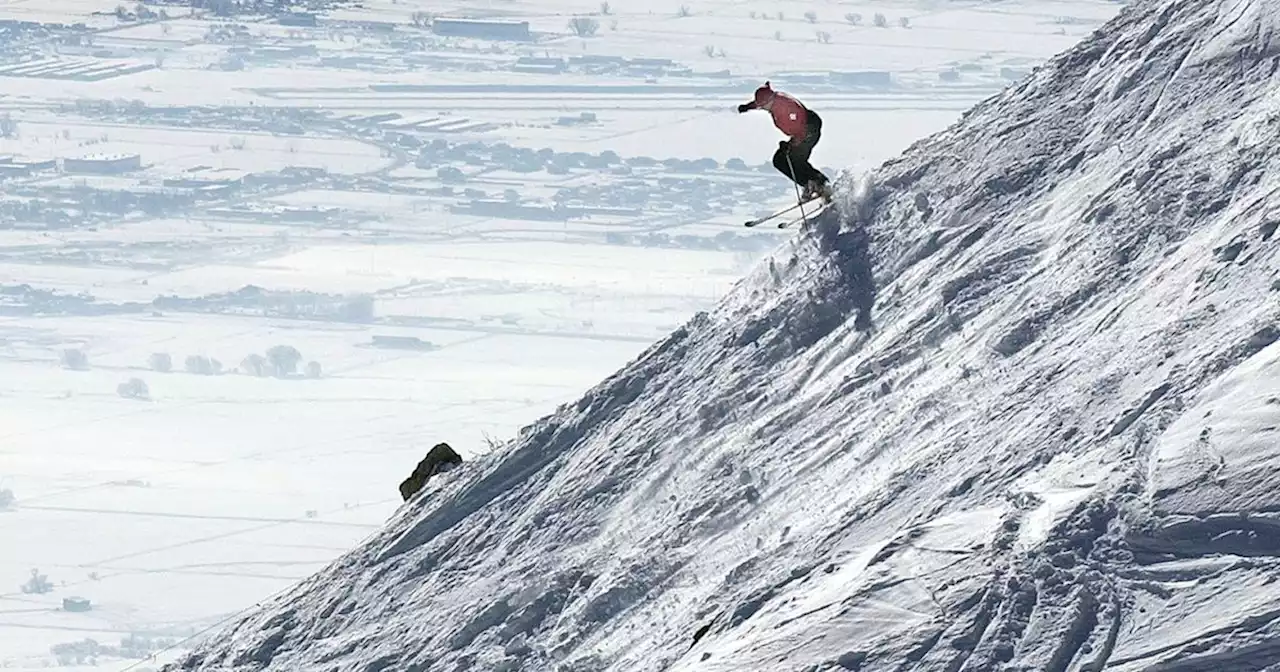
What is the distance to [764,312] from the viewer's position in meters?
21.6

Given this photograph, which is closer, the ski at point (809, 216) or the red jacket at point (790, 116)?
the red jacket at point (790, 116)

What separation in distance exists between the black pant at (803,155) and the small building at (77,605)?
135 m

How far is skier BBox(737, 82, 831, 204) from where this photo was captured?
73.5 feet

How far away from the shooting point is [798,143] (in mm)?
22859

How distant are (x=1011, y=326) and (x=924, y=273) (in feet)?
6.83

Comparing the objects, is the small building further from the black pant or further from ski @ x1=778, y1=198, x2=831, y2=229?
ski @ x1=778, y1=198, x2=831, y2=229

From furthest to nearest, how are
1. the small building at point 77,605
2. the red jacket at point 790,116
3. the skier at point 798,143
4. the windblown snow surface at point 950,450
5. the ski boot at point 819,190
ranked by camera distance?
the small building at point 77,605, the ski boot at point 819,190, the skier at point 798,143, the red jacket at point 790,116, the windblown snow surface at point 950,450

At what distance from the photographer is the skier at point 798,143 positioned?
2241cm

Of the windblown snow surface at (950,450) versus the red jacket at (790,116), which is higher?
the red jacket at (790,116)

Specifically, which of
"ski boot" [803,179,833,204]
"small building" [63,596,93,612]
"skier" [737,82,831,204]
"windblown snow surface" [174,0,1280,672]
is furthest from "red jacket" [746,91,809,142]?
"small building" [63,596,93,612]

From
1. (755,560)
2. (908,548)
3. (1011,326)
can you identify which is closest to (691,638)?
(755,560)

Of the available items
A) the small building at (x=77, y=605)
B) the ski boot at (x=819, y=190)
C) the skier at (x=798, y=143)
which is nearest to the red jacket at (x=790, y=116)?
the skier at (x=798, y=143)

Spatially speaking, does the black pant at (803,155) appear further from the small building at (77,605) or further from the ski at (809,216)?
the small building at (77,605)

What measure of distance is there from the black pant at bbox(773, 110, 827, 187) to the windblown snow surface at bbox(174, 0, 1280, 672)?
403mm
